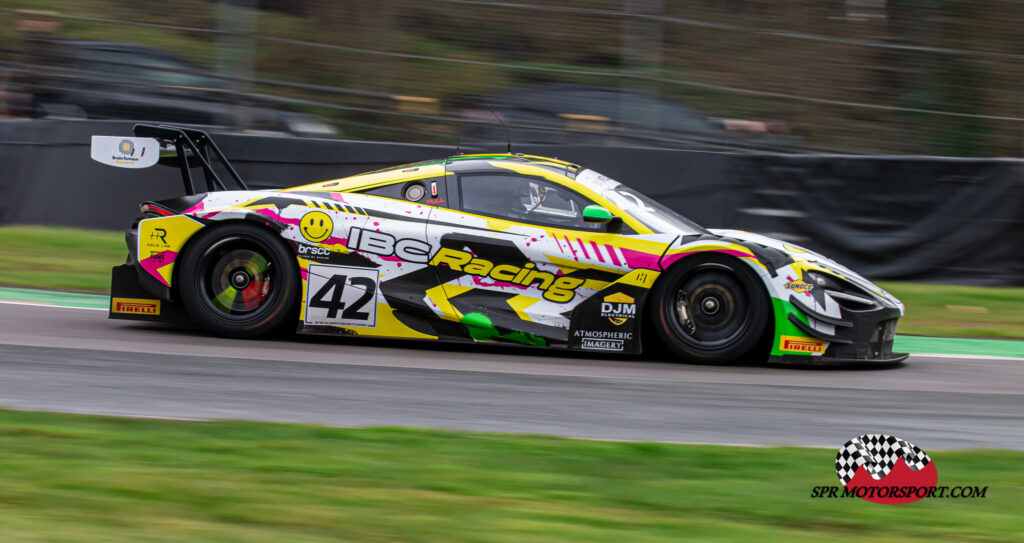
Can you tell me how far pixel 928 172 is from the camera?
10.1 m

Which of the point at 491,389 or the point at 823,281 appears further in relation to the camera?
the point at 823,281

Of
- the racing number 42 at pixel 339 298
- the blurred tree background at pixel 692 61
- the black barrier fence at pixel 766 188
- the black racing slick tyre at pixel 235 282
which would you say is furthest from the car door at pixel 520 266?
the blurred tree background at pixel 692 61

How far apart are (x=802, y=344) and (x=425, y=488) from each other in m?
3.69

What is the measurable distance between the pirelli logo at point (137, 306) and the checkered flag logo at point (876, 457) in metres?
4.74

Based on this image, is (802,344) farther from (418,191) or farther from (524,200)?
(418,191)

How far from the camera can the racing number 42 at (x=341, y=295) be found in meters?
7.04

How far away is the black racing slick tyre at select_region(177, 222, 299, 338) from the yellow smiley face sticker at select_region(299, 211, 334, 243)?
0.58 feet

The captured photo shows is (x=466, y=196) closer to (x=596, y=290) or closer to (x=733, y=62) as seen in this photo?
(x=596, y=290)

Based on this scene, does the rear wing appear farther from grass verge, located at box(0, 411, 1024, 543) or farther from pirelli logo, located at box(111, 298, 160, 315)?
grass verge, located at box(0, 411, 1024, 543)

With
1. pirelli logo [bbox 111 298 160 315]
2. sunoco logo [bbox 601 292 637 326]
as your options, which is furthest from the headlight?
pirelli logo [bbox 111 298 160 315]

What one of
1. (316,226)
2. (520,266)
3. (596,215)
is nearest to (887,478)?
(596,215)

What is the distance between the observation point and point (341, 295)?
706cm

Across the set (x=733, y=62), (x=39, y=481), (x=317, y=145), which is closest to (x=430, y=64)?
A: (x=317, y=145)

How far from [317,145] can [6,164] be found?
→ 3190mm
